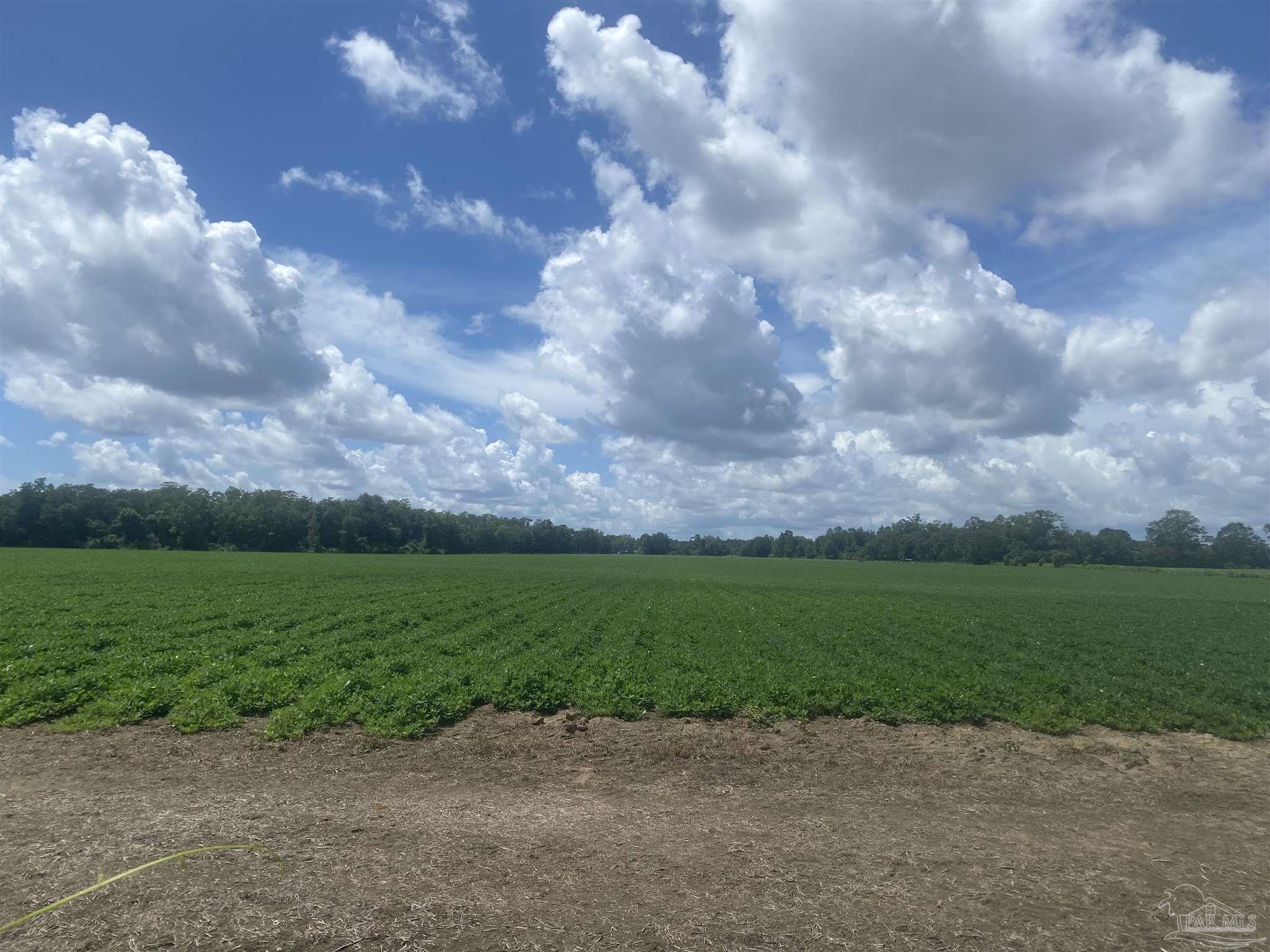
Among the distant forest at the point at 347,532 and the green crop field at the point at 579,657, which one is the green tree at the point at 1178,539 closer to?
the distant forest at the point at 347,532

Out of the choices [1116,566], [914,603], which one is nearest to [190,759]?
[914,603]

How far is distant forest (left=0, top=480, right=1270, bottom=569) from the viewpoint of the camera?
117000 millimetres

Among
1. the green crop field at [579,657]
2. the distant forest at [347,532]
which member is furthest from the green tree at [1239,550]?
the green crop field at [579,657]

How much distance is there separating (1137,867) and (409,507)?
175m

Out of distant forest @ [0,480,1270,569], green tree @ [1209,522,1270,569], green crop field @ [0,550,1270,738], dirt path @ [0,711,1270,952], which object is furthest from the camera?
green tree @ [1209,522,1270,569]

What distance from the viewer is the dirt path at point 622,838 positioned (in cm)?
564

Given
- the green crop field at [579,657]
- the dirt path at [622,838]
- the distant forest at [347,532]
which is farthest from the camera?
the distant forest at [347,532]
